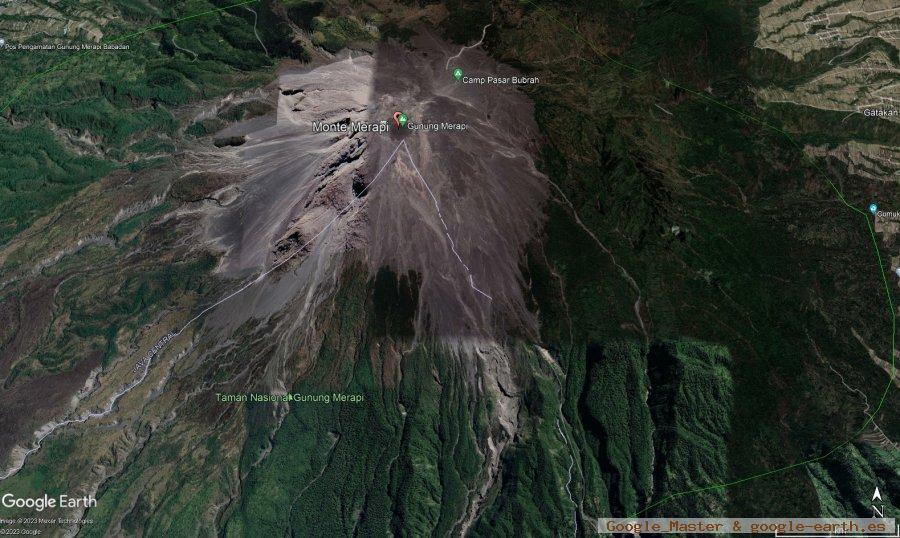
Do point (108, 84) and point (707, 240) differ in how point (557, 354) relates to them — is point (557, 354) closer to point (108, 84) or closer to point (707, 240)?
point (707, 240)

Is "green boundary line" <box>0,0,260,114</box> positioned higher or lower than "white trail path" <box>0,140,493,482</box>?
higher

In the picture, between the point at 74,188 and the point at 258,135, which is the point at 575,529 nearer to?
the point at 258,135

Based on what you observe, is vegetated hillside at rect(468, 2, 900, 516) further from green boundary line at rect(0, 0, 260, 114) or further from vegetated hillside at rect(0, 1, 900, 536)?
green boundary line at rect(0, 0, 260, 114)

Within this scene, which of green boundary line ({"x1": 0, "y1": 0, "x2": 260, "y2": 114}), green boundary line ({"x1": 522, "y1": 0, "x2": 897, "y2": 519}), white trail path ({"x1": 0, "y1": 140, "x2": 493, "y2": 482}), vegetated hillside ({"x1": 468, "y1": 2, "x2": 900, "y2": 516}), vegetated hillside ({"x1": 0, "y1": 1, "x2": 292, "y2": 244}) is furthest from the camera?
green boundary line ({"x1": 0, "y1": 0, "x2": 260, "y2": 114})

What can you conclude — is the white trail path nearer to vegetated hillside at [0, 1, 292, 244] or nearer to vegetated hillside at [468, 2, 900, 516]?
vegetated hillside at [468, 2, 900, 516]

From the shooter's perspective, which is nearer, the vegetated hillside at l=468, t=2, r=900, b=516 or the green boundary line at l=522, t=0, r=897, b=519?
the green boundary line at l=522, t=0, r=897, b=519

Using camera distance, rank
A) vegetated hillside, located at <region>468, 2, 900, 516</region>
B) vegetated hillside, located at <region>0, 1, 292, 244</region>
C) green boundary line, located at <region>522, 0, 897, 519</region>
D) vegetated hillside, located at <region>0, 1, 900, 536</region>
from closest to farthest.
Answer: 1. green boundary line, located at <region>522, 0, 897, 519</region>
2. vegetated hillside, located at <region>468, 2, 900, 516</region>
3. vegetated hillside, located at <region>0, 1, 900, 536</region>
4. vegetated hillside, located at <region>0, 1, 292, 244</region>

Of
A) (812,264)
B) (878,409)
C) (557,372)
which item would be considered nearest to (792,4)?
(812,264)

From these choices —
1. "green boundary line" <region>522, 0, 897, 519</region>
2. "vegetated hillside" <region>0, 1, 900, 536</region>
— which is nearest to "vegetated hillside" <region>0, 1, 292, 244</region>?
"vegetated hillside" <region>0, 1, 900, 536</region>

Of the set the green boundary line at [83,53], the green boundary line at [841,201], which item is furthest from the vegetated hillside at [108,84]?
the green boundary line at [841,201]

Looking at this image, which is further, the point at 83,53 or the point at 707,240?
the point at 83,53

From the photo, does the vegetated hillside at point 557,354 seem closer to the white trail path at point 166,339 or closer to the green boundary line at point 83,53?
the white trail path at point 166,339

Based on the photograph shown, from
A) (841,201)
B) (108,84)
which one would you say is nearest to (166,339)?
(108,84)
